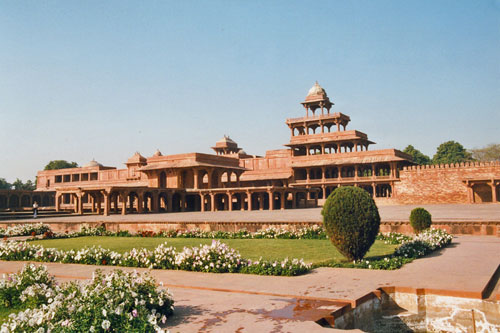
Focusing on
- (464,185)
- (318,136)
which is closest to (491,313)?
(464,185)

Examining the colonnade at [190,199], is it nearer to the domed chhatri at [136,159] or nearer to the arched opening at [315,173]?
the arched opening at [315,173]

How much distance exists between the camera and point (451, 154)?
63000mm

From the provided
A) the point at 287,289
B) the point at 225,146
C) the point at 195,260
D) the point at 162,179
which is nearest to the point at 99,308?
the point at 287,289

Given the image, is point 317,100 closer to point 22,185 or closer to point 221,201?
point 221,201

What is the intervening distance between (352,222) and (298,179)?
40083mm

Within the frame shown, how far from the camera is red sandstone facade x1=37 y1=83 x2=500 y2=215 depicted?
36281 millimetres

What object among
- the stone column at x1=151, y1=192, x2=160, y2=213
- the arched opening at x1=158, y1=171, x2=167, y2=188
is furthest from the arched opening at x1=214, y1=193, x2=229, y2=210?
the arched opening at x1=158, y1=171, x2=167, y2=188

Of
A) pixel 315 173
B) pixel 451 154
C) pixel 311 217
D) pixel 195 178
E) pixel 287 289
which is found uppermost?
pixel 451 154

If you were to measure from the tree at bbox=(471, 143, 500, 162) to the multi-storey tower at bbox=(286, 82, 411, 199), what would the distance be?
69.1 ft

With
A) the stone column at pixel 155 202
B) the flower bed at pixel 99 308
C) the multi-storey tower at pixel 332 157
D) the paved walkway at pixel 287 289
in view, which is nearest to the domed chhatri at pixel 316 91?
the multi-storey tower at pixel 332 157

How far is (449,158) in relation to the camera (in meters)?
62.7

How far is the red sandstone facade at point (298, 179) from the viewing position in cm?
3628

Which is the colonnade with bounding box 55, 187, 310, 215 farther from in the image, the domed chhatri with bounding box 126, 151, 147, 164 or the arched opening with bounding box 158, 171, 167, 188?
the domed chhatri with bounding box 126, 151, 147, 164

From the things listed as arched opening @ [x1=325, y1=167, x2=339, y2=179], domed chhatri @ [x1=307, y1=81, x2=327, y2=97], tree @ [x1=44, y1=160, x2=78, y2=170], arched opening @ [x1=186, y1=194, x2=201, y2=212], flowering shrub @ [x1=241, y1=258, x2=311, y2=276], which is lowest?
flowering shrub @ [x1=241, y1=258, x2=311, y2=276]
